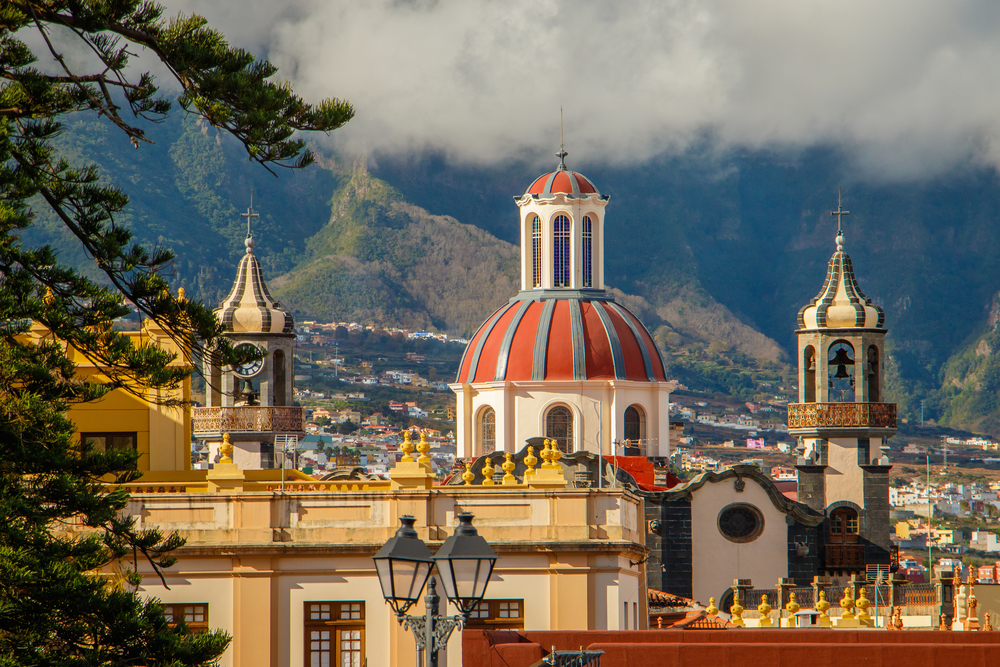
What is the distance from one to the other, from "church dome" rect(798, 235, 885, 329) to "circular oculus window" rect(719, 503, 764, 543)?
7.37m

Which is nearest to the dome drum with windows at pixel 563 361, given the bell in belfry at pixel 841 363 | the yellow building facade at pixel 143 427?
the bell in belfry at pixel 841 363

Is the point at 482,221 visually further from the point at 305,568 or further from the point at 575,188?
the point at 305,568

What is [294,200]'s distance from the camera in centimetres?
16938

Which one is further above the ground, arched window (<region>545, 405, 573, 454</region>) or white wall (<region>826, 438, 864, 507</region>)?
arched window (<region>545, 405, 573, 454</region>)

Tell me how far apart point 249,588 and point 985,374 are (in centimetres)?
15479

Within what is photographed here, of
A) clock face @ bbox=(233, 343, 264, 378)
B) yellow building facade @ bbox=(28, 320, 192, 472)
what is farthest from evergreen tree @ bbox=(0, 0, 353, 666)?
yellow building facade @ bbox=(28, 320, 192, 472)

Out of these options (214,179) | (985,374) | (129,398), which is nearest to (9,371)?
(129,398)

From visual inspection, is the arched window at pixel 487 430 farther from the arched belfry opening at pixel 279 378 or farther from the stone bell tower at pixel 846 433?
the stone bell tower at pixel 846 433

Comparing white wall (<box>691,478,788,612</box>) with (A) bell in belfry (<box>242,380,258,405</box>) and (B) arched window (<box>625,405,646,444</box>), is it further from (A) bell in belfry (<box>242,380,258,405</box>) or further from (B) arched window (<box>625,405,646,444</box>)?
(A) bell in belfry (<box>242,380,258,405</box>)

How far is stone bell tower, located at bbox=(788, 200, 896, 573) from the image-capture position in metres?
52.8

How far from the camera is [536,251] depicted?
186 feet

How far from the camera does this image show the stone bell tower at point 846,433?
5281cm

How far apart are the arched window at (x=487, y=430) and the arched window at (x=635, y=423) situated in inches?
169

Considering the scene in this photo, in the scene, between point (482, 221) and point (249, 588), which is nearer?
point (249, 588)
